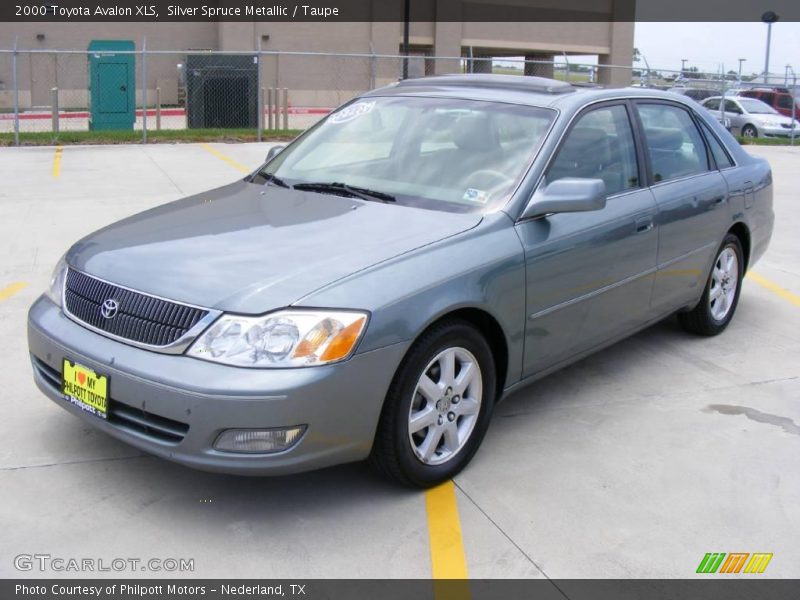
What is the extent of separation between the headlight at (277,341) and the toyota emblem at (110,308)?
45 cm

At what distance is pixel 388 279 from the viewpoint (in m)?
3.50

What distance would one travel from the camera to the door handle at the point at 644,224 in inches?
189

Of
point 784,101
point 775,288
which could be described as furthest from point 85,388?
point 784,101

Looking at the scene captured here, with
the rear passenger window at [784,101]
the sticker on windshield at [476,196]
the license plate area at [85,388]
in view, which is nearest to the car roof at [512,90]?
the sticker on windshield at [476,196]

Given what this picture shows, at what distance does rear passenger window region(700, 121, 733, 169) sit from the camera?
5.80 m

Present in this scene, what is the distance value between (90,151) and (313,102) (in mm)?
15904

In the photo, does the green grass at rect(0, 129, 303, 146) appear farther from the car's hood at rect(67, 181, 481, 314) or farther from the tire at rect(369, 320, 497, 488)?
the tire at rect(369, 320, 497, 488)

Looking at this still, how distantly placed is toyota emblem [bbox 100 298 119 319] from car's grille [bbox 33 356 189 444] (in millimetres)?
337

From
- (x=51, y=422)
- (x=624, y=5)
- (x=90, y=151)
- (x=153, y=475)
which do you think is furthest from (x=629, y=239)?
(x=624, y=5)

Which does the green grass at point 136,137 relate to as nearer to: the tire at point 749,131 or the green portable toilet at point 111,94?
the green portable toilet at point 111,94

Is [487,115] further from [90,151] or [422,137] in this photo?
[90,151]

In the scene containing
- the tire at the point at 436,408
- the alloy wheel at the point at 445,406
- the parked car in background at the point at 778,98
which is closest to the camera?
the tire at the point at 436,408

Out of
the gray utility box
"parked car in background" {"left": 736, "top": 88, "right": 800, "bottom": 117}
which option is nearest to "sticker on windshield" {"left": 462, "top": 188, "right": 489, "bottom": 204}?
the gray utility box

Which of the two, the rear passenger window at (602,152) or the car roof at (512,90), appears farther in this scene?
the car roof at (512,90)
